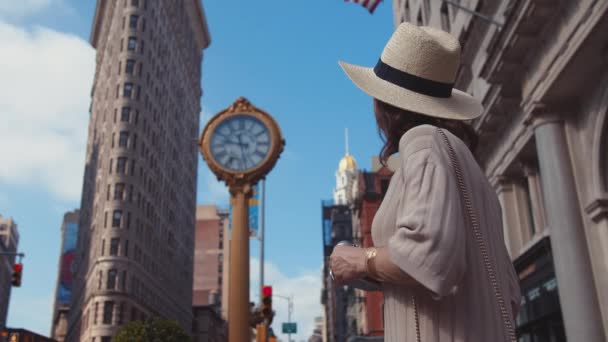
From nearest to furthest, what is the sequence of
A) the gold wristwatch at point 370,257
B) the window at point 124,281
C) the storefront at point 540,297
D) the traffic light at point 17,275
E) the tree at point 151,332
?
the gold wristwatch at point 370,257
the storefront at point 540,297
the traffic light at point 17,275
the tree at point 151,332
the window at point 124,281

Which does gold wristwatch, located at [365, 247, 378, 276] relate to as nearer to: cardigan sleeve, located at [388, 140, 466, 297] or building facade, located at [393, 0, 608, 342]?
cardigan sleeve, located at [388, 140, 466, 297]

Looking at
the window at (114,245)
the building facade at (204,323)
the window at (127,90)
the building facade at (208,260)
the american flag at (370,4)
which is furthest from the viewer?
the building facade at (208,260)

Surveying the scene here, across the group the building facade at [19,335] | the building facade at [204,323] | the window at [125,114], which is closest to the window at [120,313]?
the window at [125,114]

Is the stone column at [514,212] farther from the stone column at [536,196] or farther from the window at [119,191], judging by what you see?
the window at [119,191]

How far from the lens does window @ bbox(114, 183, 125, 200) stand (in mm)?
75562

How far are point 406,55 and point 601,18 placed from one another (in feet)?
31.2

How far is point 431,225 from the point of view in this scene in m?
2.38

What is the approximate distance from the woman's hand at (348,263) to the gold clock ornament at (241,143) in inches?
456

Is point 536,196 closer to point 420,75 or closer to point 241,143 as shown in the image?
point 241,143

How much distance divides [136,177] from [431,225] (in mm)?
77975

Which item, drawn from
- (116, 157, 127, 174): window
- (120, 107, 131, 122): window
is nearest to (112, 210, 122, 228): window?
(116, 157, 127, 174): window

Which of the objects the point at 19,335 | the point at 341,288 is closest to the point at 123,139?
the point at 341,288

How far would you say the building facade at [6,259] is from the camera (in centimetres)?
14744

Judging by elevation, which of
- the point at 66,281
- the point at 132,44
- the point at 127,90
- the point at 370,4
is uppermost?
the point at 132,44
